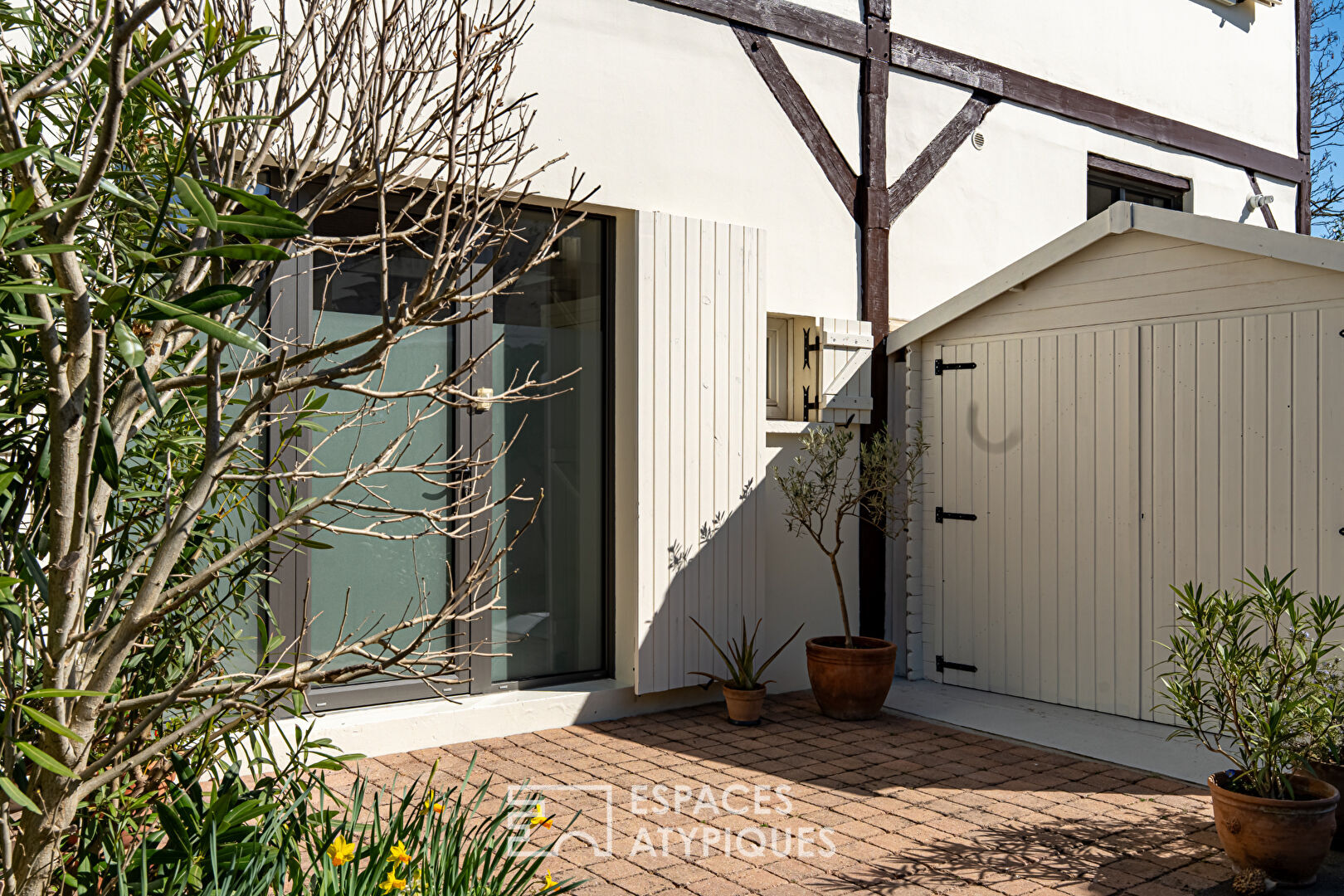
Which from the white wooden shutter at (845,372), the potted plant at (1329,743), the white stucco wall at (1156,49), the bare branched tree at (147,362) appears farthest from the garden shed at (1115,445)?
the bare branched tree at (147,362)

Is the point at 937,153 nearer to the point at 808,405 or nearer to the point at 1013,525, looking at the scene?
the point at 808,405

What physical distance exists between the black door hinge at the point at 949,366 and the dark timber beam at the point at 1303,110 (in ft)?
15.7

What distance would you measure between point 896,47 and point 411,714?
15.5ft

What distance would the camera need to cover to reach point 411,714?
4723 mm

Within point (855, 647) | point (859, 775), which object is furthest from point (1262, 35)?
point (859, 775)

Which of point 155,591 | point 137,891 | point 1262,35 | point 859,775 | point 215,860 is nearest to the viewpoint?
point 155,591

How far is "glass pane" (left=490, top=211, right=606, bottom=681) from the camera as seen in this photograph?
5.21 metres

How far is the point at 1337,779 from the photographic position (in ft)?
12.1

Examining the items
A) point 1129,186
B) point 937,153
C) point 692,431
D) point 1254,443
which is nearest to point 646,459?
point 692,431

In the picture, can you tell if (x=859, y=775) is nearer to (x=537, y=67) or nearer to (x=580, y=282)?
(x=580, y=282)

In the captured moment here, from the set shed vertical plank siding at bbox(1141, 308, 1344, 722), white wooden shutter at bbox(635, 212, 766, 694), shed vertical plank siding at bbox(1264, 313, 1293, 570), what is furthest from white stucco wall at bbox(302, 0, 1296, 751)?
shed vertical plank siding at bbox(1264, 313, 1293, 570)

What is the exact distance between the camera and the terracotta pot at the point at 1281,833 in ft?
10.5

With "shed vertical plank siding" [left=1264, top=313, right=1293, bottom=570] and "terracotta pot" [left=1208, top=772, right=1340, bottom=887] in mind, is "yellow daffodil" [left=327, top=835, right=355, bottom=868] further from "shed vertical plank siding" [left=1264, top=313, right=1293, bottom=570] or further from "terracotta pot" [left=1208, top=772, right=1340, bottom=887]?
"shed vertical plank siding" [left=1264, top=313, right=1293, bottom=570]

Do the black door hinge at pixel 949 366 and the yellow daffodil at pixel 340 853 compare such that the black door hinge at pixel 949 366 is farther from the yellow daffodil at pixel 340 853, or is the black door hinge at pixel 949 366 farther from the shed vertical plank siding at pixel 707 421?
the yellow daffodil at pixel 340 853
